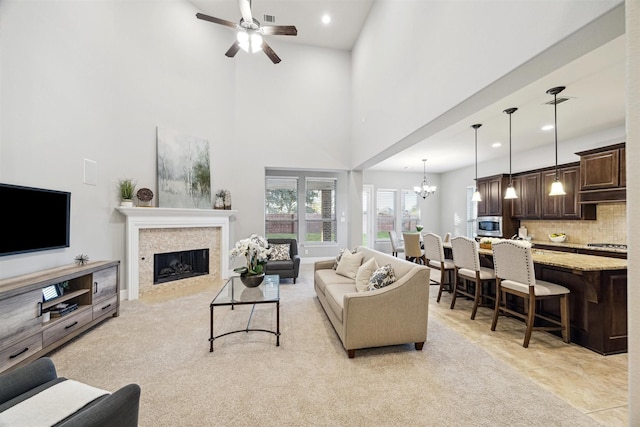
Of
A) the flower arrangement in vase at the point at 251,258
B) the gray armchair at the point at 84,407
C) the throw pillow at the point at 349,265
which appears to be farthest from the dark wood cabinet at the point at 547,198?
the gray armchair at the point at 84,407

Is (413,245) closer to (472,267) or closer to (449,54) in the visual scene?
(472,267)

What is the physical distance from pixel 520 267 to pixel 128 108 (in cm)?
578

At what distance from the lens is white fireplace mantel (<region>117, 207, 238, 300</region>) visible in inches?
165

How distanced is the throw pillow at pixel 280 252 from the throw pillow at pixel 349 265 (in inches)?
66.6

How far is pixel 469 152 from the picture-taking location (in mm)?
6238

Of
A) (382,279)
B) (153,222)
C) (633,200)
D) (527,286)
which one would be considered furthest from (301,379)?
(153,222)

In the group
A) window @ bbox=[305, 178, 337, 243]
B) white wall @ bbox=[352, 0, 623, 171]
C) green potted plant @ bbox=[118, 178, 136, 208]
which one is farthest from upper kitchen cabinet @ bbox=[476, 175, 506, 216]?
green potted plant @ bbox=[118, 178, 136, 208]

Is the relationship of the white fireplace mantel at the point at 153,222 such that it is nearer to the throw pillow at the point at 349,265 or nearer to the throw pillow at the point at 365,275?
the throw pillow at the point at 349,265

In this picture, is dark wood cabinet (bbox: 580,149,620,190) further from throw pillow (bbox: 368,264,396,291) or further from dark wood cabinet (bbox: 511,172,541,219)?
throw pillow (bbox: 368,264,396,291)

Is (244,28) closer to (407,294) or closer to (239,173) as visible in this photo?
(239,173)

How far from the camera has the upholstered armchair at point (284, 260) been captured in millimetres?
5062

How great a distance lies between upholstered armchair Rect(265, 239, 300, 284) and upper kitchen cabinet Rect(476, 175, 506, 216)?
4828mm

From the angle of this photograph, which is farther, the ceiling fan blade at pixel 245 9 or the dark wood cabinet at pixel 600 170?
the dark wood cabinet at pixel 600 170

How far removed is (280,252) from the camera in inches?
211
